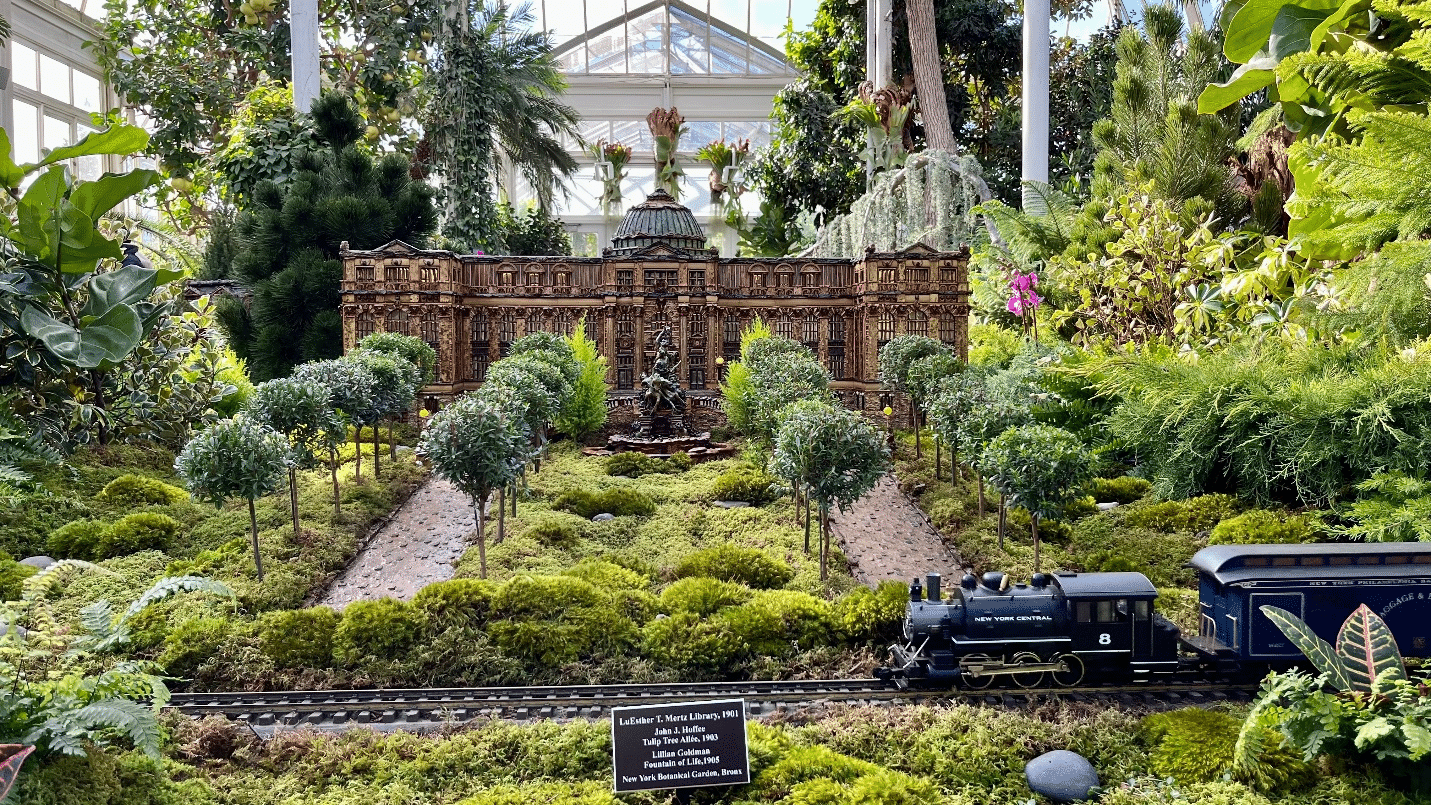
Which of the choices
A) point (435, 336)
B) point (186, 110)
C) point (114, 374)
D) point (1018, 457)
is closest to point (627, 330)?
point (435, 336)

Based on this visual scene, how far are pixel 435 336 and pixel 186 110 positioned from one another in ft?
40.2

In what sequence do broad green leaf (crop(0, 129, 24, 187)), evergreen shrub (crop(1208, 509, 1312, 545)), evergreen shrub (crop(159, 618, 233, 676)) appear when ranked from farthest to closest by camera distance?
broad green leaf (crop(0, 129, 24, 187)) → evergreen shrub (crop(1208, 509, 1312, 545)) → evergreen shrub (crop(159, 618, 233, 676))

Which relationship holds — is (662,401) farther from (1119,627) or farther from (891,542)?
(1119,627)

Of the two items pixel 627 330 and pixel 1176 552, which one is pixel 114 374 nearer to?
pixel 627 330

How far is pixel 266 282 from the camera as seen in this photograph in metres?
21.3

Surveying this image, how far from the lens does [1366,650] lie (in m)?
6.25

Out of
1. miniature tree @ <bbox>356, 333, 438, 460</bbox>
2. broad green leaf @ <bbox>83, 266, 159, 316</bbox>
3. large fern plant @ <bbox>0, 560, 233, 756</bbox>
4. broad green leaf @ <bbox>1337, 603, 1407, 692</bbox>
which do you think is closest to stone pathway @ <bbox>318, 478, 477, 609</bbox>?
miniature tree @ <bbox>356, 333, 438, 460</bbox>

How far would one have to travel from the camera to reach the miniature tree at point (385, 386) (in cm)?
1541

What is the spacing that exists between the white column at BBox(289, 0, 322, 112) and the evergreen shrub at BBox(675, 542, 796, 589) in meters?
16.9

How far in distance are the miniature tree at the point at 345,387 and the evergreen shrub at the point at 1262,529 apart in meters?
11.4

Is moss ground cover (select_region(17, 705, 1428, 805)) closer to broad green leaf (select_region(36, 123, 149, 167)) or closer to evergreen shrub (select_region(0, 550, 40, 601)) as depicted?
evergreen shrub (select_region(0, 550, 40, 601))

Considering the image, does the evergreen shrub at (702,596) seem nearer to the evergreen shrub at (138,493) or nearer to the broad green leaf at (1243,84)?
the broad green leaf at (1243,84)

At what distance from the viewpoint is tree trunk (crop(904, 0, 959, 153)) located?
25156 millimetres

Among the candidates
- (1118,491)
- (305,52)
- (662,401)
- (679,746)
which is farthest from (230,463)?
(305,52)
